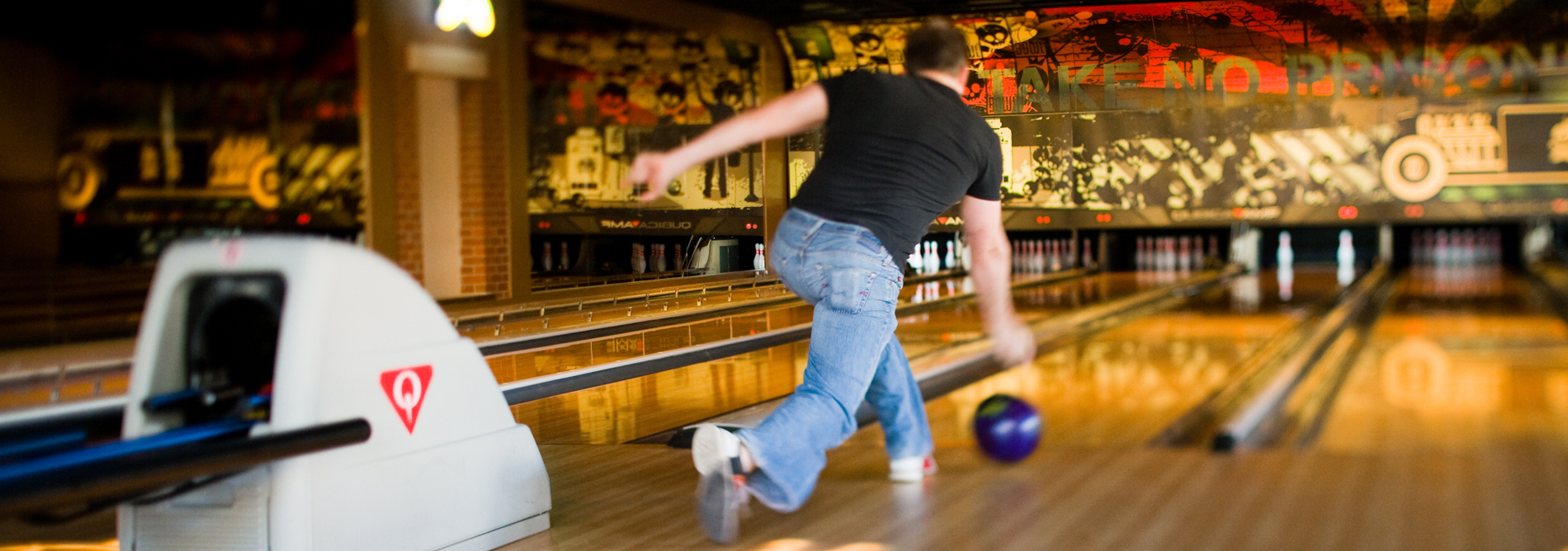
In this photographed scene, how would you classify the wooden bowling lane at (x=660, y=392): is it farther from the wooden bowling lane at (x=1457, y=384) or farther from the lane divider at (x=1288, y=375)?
the wooden bowling lane at (x=1457, y=384)

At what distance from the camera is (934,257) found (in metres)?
4.74

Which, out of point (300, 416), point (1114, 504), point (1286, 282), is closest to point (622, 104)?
point (1114, 504)

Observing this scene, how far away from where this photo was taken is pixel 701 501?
6.32 feet

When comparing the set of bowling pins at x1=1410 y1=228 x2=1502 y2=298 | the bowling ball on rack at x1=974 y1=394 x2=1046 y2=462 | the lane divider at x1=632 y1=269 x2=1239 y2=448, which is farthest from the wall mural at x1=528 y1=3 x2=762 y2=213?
the set of bowling pins at x1=1410 y1=228 x2=1502 y2=298

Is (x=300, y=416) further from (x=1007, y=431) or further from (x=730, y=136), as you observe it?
(x=1007, y=431)

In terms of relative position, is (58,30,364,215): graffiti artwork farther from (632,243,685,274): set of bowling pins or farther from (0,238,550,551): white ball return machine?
(0,238,550,551): white ball return machine

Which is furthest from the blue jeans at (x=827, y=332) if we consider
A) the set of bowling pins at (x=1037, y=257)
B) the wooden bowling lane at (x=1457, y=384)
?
the set of bowling pins at (x=1037, y=257)

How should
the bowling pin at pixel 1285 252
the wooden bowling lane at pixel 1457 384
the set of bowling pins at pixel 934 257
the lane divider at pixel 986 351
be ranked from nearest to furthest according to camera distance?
the lane divider at pixel 986 351
the wooden bowling lane at pixel 1457 384
the set of bowling pins at pixel 934 257
the bowling pin at pixel 1285 252

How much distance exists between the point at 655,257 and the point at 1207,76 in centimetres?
173

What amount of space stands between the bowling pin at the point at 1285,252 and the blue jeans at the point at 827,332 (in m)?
11.2

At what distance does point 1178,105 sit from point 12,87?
18.5 ft

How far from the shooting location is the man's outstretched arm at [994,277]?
2.27 metres

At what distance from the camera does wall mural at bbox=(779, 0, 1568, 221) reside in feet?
8.82

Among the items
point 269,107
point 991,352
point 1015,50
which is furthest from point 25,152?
point 1015,50
